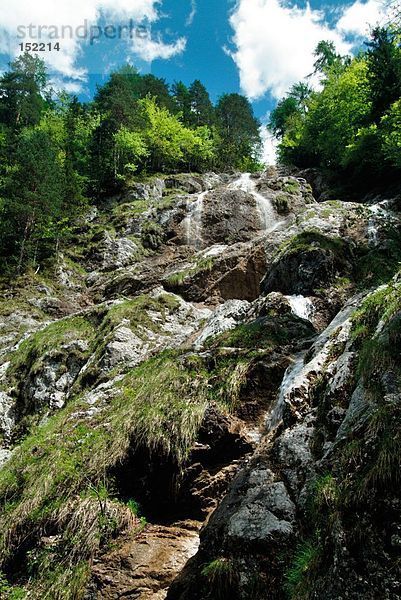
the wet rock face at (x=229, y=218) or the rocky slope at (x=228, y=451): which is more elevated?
the wet rock face at (x=229, y=218)

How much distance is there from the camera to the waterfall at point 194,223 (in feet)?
74.6

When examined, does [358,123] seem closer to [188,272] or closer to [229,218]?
[229,218]

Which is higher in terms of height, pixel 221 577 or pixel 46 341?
pixel 46 341

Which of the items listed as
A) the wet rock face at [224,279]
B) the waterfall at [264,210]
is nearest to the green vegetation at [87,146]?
the waterfall at [264,210]

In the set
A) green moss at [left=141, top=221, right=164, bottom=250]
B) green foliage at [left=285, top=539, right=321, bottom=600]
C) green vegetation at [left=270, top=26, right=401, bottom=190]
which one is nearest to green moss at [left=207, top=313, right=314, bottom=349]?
green foliage at [left=285, top=539, right=321, bottom=600]

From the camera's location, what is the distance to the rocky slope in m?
3.19

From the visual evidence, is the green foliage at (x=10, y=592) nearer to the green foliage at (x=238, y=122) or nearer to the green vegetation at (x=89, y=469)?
the green vegetation at (x=89, y=469)

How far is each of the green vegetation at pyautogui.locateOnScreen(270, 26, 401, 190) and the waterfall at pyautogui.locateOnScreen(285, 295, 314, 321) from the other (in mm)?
9012

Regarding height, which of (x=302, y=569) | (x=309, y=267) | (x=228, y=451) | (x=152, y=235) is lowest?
(x=302, y=569)

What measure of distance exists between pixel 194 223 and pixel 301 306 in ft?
48.0

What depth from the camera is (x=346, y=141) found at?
25.6 metres

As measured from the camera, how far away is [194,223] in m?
23.6

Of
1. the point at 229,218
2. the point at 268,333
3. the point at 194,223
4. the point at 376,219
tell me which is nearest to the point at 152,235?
the point at 194,223

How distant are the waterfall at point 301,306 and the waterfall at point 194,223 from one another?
1264 centimetres
